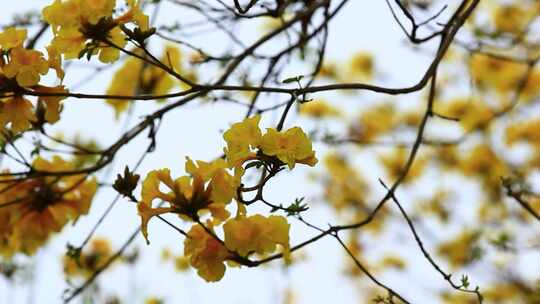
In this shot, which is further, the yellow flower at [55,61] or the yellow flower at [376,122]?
the yellow flower at [376,122]

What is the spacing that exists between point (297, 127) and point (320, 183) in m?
4.18

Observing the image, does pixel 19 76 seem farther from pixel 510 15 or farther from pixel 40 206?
pixel 510 15

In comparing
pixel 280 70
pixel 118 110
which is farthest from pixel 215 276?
pixel 118 110

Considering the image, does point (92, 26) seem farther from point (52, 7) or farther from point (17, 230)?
point (17, 230)

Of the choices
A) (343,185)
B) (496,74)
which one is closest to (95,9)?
(496,74)

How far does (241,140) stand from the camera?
3.27ft

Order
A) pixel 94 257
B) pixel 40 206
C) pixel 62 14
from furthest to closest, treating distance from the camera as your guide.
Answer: pixel 94 257 → pixel 40 206 → pixel 62 14

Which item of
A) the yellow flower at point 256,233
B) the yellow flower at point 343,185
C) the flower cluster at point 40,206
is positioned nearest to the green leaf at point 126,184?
the yellow flower at point 256,233

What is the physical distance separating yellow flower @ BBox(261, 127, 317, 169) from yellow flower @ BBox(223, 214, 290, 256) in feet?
0.37

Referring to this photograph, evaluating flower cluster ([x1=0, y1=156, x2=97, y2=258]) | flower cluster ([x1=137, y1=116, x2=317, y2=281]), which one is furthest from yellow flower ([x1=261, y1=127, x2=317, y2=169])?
flower cluster ([x1=0, y1=156, x2=97, y2=258])

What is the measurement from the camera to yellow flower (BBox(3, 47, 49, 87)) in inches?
42.3

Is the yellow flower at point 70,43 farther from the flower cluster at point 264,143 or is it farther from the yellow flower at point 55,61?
the flower cluster at point 264,143

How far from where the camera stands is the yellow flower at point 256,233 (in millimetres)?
1046

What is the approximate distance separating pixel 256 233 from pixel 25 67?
1.28 feet
